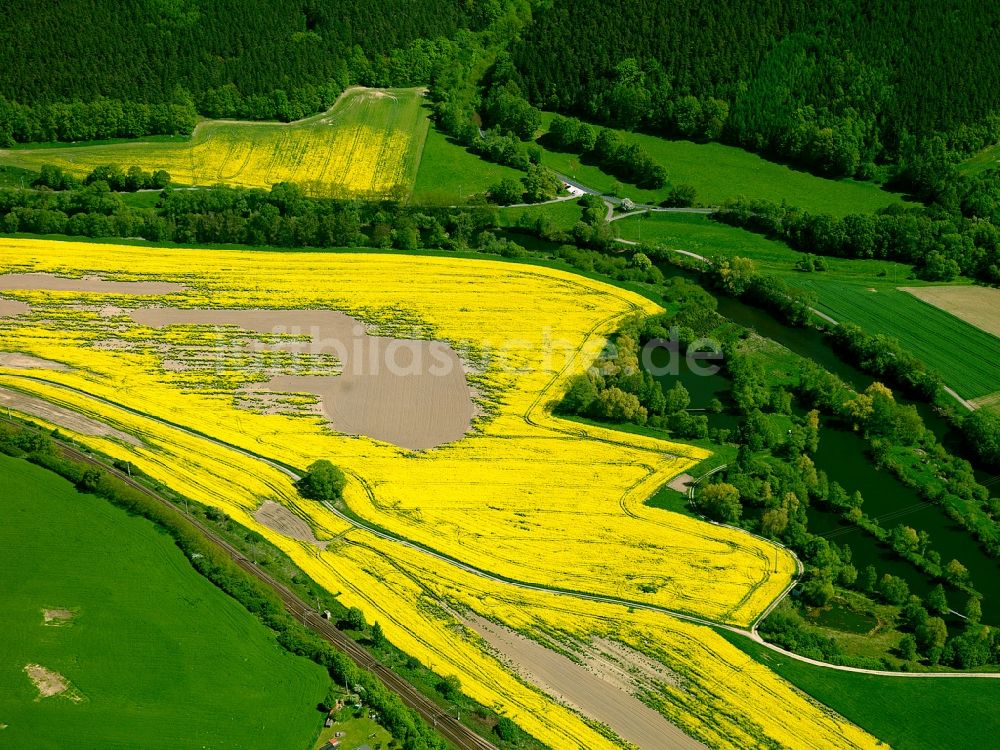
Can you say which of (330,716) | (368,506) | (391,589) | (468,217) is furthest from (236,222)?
(330,716)

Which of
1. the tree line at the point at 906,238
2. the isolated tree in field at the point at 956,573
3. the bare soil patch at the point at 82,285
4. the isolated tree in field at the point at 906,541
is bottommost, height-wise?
the isolated tree in field at the point at 956,573

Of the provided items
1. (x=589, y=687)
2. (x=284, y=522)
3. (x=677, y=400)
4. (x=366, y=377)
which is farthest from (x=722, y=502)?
(x=366, y=377)

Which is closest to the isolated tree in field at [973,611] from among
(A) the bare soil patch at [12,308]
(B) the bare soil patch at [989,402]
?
(B) the bare soil patch at [989,402]

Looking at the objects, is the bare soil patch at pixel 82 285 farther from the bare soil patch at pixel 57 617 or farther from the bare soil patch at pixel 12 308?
the bare soil patch at pixel 57 617

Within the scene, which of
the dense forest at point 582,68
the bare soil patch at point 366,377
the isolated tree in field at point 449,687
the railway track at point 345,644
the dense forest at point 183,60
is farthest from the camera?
the dense forest at point 582,68

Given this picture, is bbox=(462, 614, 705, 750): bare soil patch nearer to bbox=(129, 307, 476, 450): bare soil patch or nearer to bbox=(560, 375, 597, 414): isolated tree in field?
bbox=(129, 307, 476, 450): bare soil patch

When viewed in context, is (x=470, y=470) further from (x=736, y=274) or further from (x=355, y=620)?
(x=736, y=274)
